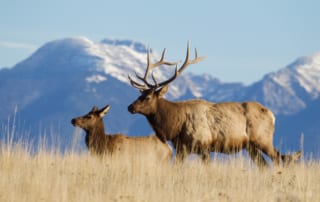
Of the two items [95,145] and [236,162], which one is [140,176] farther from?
[95,145]

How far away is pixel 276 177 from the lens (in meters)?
10.9

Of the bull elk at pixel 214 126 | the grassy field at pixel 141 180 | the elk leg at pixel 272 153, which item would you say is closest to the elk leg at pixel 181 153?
the bull elk at pixel 214 126

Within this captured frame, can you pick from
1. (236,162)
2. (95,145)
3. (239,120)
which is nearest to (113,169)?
(236,162)

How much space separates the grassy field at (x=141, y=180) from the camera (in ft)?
28.2

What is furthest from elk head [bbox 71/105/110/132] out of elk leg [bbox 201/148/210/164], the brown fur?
elk leg [bbox 201/148/210/164]

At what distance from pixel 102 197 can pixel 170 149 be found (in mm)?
7261

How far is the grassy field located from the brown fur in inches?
59.1

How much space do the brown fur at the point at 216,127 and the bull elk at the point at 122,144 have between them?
0.76 meters

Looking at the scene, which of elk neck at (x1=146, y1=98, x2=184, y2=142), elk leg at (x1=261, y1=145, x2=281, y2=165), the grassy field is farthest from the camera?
elk leg at (x1=261, y1=145, x2=281, y2=165)

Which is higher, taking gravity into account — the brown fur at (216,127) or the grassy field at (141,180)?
the brown fur at (216,127)

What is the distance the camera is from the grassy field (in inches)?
339

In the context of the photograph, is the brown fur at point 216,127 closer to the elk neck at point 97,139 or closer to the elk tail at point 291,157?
the elk tail at point 291,157

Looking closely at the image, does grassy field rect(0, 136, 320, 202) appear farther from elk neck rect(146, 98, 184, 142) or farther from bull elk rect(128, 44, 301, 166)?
elk neck rect(146, 98, 184, 142)

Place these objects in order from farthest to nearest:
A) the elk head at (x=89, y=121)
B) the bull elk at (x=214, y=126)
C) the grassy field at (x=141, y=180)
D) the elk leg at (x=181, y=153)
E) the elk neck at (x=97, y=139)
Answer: the elk head at (x=89, y=121) → the elk neck at (x=97, y=139) → the bull elk at (x=214, y=126) → the elk leg at (x=181, y=153) → the grassy field at (x=141, y=180)
